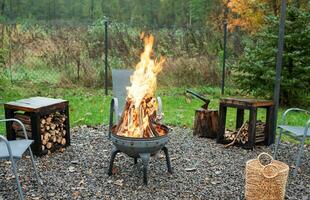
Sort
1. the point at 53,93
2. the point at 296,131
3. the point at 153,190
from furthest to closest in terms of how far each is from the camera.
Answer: the point at 53,93, the point at 296,131, the point at 153,190

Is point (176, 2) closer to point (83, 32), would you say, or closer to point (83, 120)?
point (83, 32)

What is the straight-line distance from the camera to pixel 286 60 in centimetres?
654

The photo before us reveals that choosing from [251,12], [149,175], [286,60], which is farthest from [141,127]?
[251,12]

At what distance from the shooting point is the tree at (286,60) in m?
6.37

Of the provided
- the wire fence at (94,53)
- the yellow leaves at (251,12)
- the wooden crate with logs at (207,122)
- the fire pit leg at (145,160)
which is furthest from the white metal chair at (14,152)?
the yellow leaves at (251,12)

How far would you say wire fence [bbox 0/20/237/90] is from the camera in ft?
27.9

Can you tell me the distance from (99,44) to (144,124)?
6.79m

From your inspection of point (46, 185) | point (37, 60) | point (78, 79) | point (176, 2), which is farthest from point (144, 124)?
point (176, 2)

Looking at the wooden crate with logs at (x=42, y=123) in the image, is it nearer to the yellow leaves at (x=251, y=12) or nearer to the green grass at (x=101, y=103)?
the green grass at (x=101, y=103)

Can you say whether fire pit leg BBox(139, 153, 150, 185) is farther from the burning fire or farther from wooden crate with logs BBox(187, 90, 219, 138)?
wooden crate with logs BBox(187, 90, 219, 138)

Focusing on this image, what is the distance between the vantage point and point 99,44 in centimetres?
998

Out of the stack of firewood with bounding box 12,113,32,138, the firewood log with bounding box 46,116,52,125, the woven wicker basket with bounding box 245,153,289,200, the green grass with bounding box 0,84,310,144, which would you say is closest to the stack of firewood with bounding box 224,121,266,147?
the green grass with bounding box 0,84,310,144

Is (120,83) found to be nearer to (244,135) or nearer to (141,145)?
(244,135)

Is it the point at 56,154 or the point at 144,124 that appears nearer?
the point at 144,124
